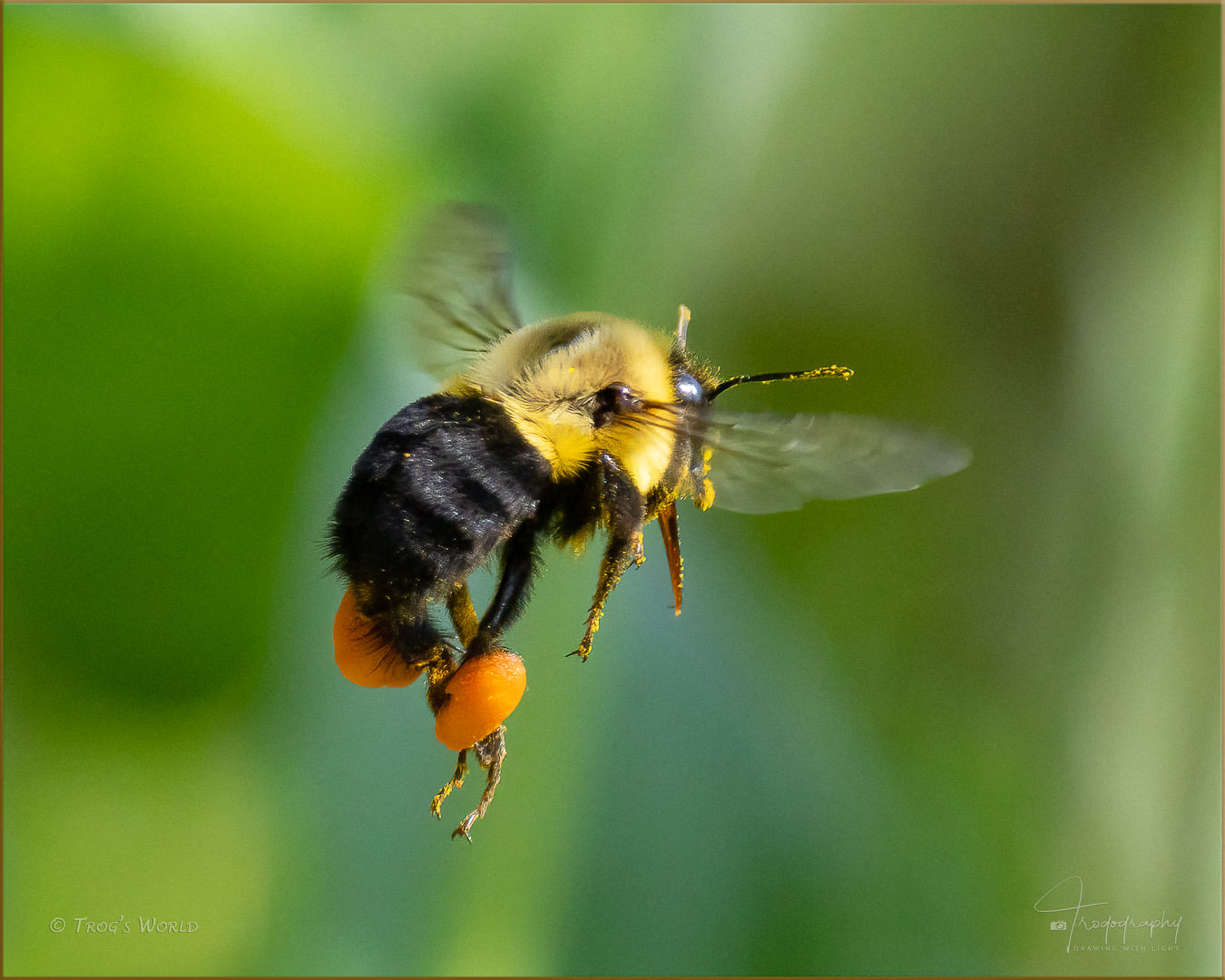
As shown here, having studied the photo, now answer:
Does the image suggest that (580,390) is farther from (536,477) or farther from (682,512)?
(682,512)

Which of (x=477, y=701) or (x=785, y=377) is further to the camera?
(x=785, y=377)

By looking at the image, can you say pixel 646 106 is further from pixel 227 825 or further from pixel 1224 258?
pixel 227 825

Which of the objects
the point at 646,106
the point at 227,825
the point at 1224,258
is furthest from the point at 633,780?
the point at 1224,258

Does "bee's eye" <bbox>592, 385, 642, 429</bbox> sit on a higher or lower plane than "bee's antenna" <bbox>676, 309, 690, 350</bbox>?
lower

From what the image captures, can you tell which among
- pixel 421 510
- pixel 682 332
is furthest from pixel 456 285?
pixel 421 510

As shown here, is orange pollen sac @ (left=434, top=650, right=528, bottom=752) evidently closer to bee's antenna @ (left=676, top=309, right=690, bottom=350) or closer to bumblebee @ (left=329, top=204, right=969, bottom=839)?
bumblebee @ (left=329, top=204, right=969, bottom=839)

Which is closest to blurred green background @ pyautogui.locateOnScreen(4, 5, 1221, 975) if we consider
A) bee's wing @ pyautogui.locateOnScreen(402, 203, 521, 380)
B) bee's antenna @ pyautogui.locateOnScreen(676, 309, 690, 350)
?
bee's wing @ pyautogui.locateOnScreen(402, 203, 521, 380)

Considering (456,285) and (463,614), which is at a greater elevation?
(456,285)
